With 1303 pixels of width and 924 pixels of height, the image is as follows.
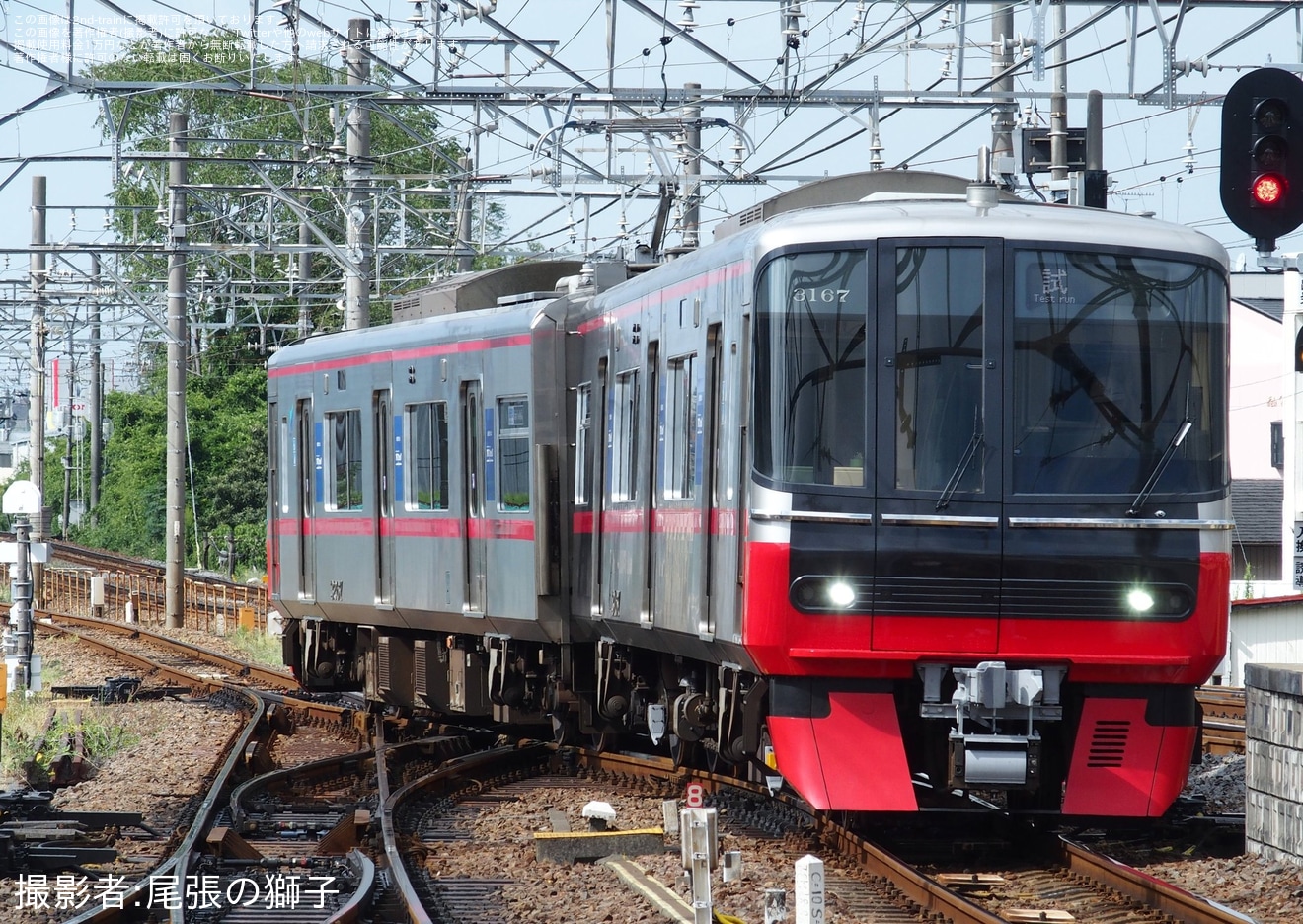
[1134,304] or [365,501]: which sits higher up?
[1134,304]

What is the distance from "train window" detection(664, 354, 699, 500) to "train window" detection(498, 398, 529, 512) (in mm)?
2380

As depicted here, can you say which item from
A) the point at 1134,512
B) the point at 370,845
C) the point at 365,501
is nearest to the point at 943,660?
the point at 1134,512

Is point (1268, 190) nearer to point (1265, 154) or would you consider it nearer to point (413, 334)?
point (1265, 154)

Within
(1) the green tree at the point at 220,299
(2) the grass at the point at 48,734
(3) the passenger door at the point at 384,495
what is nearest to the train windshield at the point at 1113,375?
(3) the passenger door at the point at 384,495

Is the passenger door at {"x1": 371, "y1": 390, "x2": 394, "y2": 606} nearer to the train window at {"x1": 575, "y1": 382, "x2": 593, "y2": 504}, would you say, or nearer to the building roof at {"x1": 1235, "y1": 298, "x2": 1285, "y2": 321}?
the train window at {"x1": 575, "y1": 382, "x2": 593, "y2": 504}

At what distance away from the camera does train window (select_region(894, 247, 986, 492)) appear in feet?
29.5

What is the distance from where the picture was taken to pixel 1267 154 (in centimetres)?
945

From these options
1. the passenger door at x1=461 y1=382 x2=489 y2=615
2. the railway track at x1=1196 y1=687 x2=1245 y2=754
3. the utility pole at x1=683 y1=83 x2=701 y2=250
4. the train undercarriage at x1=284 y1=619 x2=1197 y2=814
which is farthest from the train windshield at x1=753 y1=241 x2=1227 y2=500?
the utility pole at x1=683 y1=83 x2=701 y2=250

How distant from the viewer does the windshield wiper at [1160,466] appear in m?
9.00

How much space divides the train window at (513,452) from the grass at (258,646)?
11624 mm

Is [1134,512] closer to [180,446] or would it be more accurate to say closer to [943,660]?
[943,660]

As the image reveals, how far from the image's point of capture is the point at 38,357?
1387 inches

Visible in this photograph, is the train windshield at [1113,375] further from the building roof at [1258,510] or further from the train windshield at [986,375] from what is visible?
the building roof at [1258,510]

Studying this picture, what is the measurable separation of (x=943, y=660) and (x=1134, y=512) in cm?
110
